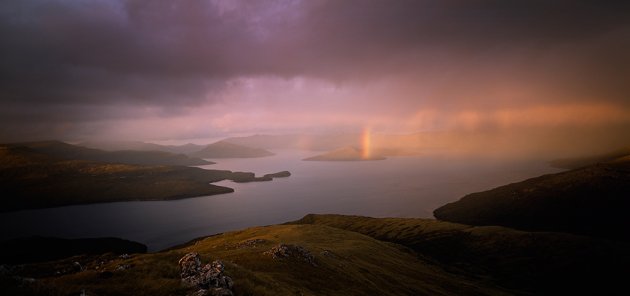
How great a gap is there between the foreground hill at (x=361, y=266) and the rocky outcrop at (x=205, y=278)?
2.79ft

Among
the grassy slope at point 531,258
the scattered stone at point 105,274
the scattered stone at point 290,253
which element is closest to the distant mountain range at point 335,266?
the scattered stone at point 105,274

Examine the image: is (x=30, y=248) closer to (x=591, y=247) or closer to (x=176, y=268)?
(x=176, y=268)

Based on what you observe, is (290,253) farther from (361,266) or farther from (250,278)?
(361,266)

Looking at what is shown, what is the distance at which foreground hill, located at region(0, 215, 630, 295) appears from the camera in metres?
31.5

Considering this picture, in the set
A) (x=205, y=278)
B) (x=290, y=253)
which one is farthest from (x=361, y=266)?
(x=205, y=278)

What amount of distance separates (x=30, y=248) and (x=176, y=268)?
22162 centimetres

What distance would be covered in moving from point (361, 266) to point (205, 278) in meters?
43.8

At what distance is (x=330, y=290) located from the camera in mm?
43656

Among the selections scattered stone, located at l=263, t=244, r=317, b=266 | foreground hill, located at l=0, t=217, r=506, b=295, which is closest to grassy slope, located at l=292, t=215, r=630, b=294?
foreground hill, located at l=0, t=217, r=506, b=295

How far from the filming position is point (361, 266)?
68.1 metres

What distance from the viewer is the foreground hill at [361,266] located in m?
31.5

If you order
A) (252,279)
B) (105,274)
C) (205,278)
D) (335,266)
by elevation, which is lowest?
(335,266)

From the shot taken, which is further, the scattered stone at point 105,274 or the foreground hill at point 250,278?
the scattered stone at point 105,274

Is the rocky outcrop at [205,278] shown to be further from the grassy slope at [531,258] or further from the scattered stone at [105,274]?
the grassy slope at [531,258]
